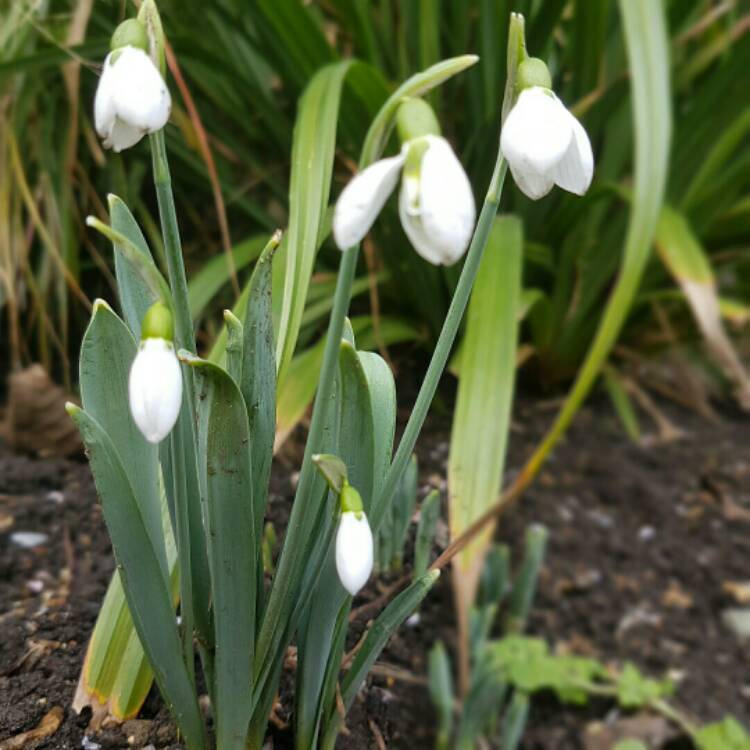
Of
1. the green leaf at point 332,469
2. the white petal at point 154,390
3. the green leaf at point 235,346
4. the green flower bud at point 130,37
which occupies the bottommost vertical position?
the green leaf at point 332,469

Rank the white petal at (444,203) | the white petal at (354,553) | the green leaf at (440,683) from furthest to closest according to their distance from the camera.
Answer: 1. the green leaf at (440,683)
2. the white petal at (354,553)
3. the white petal at (444,203)

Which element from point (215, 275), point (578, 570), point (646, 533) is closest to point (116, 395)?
point (215, 275)

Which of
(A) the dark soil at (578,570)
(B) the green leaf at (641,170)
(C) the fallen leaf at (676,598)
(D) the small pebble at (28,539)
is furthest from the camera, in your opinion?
(C) the fallen leaf at (676,598)

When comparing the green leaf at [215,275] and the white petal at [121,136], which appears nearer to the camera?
the white petal at [121,136]

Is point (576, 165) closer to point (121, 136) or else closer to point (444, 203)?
point (444, 203)

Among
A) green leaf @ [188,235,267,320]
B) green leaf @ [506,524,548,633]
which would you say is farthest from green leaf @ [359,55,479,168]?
green leaf @ [506,524,548,633]

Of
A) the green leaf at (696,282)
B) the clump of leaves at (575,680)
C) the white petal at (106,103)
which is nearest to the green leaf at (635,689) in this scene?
the clump of leaves at (575,680)

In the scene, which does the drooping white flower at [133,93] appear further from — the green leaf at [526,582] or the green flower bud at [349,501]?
the green leaf at [526,582]

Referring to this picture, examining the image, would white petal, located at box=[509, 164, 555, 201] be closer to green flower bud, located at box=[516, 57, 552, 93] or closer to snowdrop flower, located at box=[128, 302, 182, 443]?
green flower bud, located at box=[516, 57, 552, 93]
